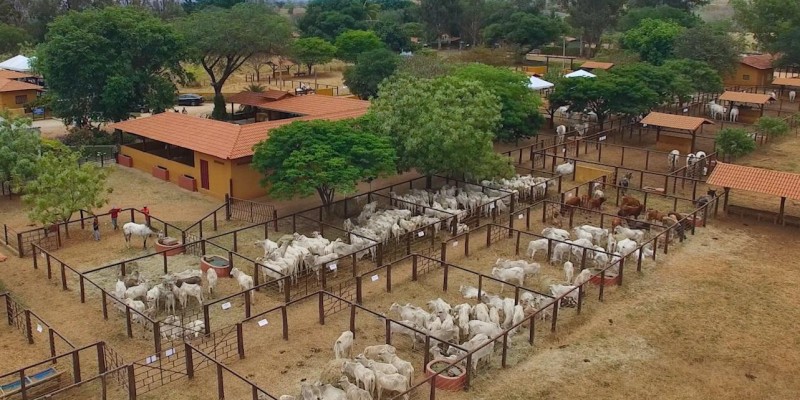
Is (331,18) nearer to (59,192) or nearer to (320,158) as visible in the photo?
(320,158)

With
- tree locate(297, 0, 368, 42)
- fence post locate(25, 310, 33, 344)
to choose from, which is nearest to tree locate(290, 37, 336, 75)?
tree locate(297, 0, 368, 42)

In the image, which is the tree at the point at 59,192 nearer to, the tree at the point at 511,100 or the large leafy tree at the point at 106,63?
the large leafy tree at the point at 106,63

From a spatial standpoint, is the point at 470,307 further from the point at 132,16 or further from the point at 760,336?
the point at 132,16

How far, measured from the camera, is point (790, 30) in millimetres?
63594

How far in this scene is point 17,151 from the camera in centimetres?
2958

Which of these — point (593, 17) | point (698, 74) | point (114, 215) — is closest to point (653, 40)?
point (698, 74)

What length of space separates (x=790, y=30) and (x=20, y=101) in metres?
67.9

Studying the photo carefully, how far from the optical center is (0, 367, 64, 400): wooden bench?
47.8 ft

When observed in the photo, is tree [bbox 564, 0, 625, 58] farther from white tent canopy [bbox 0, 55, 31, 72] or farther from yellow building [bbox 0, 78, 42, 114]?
yellow building [bbox 0, 78, 42, 114]

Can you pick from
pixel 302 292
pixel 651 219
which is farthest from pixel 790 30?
pixel 302 292

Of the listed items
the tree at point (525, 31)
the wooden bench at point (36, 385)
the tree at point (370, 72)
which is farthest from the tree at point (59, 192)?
the tree at point (525, 31)

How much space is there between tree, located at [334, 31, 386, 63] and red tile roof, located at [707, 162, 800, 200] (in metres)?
54.1

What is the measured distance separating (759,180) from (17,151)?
31.3 metres

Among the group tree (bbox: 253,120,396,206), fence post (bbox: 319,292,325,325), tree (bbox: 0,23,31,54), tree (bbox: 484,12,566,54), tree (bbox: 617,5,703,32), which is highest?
tree (bbox: 617,5,703,32)
